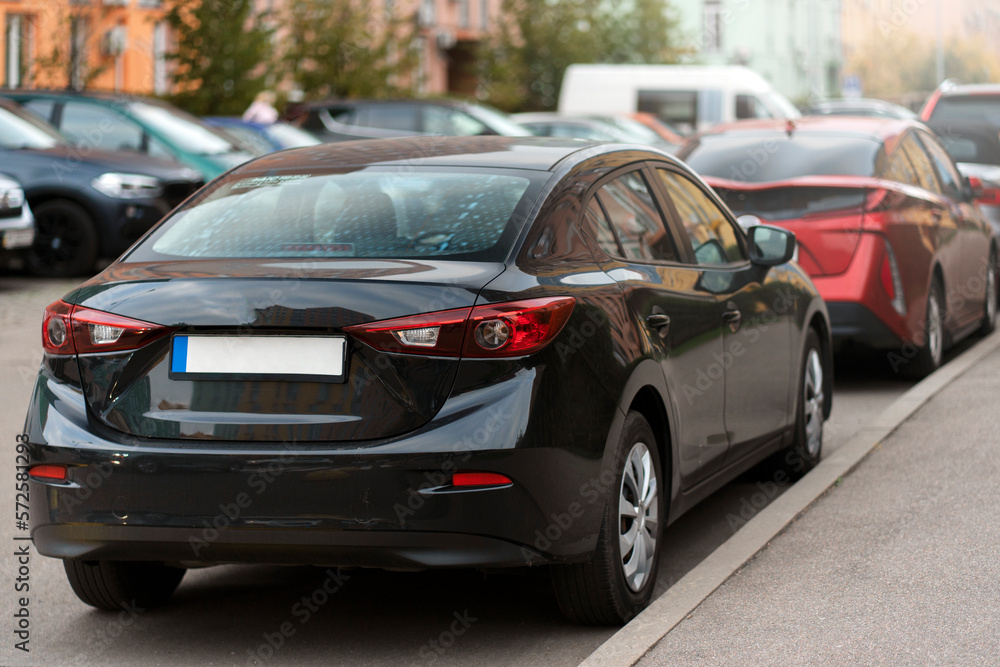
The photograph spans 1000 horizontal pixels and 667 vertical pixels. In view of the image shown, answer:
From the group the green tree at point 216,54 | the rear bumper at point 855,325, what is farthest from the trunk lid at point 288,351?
the green tree at point 216,54

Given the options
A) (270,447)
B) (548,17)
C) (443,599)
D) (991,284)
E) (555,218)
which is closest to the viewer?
(270,447)

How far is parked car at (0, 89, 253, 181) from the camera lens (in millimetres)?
16641

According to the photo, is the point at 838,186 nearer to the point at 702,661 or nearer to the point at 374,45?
the point at 702,661

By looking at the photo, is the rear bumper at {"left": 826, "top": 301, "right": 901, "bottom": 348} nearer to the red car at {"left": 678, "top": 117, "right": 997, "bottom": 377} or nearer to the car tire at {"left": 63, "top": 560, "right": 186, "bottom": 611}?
the red car at {"left": 678, "top": 117, "right": 997, "bottom": 377}

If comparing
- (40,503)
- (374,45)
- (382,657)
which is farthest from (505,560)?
(374,45)

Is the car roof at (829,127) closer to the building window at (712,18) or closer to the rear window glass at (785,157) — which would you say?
the rear window glass at (785,157)

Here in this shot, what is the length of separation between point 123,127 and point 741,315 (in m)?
12.2

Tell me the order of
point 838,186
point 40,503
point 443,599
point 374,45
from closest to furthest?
point 40,503, point 443,599, point 838,186, point 374,45

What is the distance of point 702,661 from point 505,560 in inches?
24.3

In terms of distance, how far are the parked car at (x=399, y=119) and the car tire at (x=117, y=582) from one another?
16011 mm

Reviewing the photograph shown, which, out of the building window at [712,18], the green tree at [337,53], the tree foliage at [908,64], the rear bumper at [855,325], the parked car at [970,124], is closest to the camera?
the rear bumper at [855,325]

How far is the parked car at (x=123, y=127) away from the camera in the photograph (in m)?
16.6

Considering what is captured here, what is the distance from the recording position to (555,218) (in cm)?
465

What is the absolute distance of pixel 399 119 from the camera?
22266 mm
